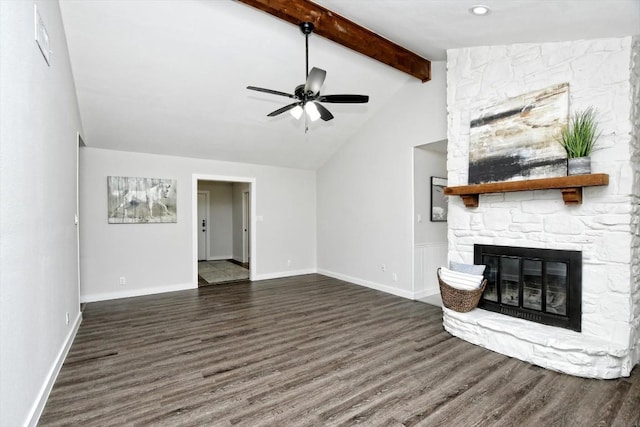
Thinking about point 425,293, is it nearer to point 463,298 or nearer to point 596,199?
point 463,298

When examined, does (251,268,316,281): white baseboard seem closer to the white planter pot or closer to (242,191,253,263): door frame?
(242,191,253,263): door frame

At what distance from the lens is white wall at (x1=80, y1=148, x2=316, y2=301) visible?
16.5 ft

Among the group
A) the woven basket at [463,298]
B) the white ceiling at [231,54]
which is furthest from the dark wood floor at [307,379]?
the white ceiling at [231,54]

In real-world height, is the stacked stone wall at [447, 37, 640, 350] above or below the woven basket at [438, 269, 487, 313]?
above

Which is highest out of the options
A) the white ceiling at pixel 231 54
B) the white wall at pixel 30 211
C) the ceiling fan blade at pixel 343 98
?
the white ceiling at pixel 231 54

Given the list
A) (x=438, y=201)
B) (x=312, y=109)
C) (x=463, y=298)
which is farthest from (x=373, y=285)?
(x=312, y=109)

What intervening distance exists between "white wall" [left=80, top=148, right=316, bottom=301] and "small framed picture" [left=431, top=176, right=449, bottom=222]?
9.46ft

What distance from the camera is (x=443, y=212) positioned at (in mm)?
5473

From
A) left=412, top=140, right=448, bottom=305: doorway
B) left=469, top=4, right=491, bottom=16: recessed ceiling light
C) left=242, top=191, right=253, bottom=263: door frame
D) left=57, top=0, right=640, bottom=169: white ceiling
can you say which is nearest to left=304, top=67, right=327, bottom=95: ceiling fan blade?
left=57, top=0, right=640, bottom=169: white ceiling

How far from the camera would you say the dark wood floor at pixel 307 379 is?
2170mm

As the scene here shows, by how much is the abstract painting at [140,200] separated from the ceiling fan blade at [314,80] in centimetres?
358

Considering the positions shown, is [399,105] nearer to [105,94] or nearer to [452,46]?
[452,46]

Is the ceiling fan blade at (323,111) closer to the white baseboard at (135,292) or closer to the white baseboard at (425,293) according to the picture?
the white baseboard at (425,293)

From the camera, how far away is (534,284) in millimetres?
3289
